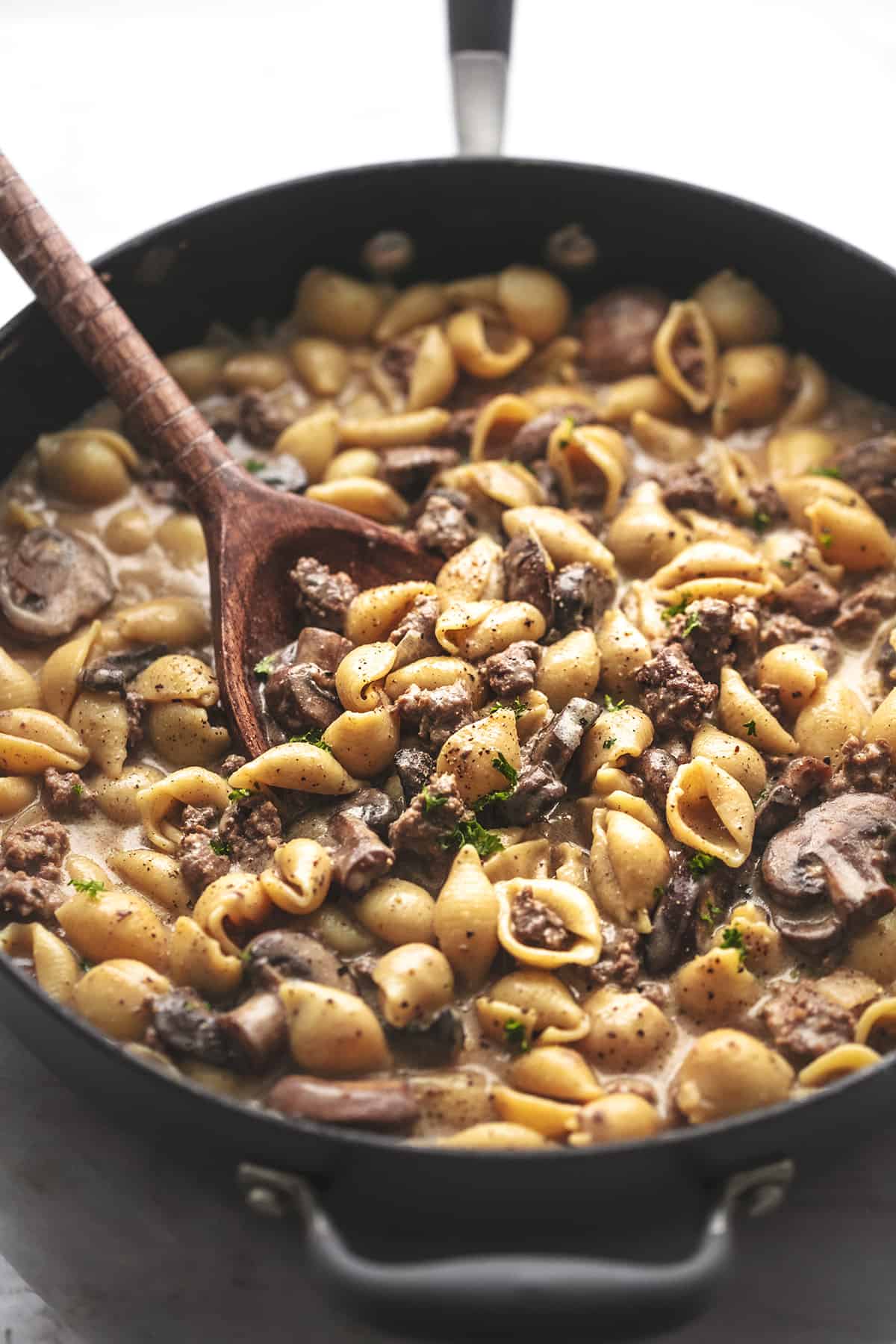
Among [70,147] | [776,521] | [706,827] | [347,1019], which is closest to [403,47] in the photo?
[70,147]

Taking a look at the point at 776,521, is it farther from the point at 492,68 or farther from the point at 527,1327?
the point at 527,1327

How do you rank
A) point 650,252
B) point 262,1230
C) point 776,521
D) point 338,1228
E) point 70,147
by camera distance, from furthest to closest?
point 70,147 → point 650,252 → point 776,521 → point 262,1230 → point 338,1228

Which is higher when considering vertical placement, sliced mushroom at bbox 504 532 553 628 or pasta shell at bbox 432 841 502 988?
sliced mushroom at bbox 504 532 553 628

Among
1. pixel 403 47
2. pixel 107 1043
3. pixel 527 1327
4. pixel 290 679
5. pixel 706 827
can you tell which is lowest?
pixel 527 1327

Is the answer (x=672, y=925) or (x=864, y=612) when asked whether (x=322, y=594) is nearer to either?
(x=672, y=925)

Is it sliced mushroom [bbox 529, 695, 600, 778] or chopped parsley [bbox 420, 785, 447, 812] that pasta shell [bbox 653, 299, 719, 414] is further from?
chopped parsley [bbox 420, 785, 447, 812]

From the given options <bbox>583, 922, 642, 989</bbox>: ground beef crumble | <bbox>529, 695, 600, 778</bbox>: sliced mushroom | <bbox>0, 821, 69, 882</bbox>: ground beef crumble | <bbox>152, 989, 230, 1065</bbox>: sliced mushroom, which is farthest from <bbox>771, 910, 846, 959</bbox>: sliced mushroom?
<bbox>0, 821, 69, 882</bbox>: ground beef crumble

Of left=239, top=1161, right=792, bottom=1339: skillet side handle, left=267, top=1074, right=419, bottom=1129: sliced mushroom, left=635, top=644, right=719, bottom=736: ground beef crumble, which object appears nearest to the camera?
left=239, top=1161, right=792, bottom=1339: skillet side handle
